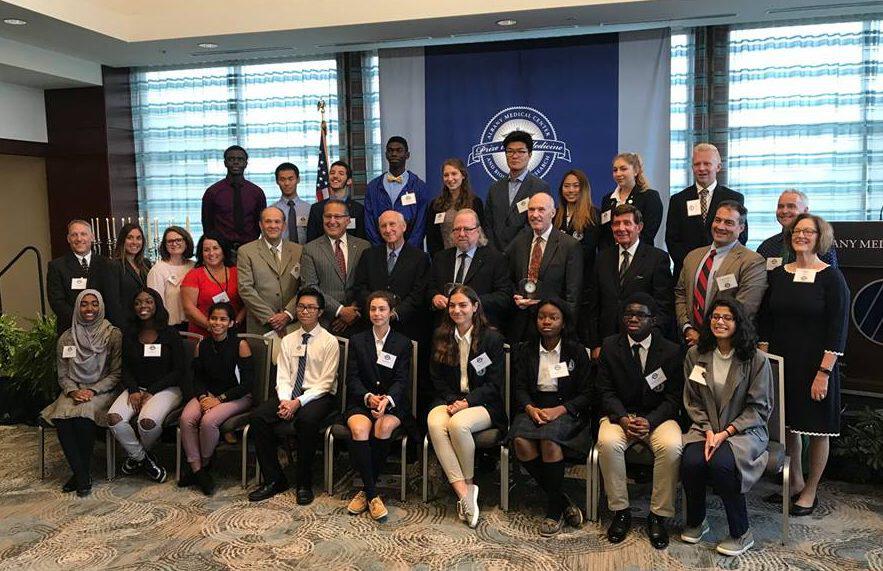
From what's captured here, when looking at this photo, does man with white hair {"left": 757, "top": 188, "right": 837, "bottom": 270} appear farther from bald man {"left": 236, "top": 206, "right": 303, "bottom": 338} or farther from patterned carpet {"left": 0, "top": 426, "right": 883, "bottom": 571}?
bald man {"left": 236, "top": 206, "right": 303, "bottom": 338}

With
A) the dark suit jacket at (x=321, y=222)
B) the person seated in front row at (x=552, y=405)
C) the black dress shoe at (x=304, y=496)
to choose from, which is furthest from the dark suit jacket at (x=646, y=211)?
the black dress shoe at (x=304, y=496)

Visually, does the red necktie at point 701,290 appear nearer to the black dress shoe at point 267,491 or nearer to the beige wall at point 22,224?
the black dress shoe at point 267,491

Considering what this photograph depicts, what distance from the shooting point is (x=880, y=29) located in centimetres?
579

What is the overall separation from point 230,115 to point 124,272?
2.95 m

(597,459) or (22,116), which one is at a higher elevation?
(22,116)

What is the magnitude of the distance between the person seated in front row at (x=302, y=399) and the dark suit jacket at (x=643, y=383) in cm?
154

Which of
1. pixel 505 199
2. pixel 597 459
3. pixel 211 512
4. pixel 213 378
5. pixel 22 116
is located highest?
pixel 22 116

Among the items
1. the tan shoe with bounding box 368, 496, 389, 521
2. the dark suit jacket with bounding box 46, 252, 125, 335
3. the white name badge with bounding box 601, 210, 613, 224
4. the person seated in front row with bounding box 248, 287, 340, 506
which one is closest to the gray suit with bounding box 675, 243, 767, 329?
the white name badge with bounding box 601, 210, 613, 224

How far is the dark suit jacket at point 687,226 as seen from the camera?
4.24 m

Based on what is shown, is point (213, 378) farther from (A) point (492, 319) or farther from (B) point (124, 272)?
(A) point (492, 319)

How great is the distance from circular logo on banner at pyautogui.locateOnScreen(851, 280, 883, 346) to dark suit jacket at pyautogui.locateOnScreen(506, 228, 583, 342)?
160 centimetres

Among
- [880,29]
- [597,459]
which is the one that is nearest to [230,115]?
[597,459]

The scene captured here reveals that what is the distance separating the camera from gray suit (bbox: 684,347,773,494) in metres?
3.27

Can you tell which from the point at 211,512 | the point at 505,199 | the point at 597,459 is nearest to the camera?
the point at 597,459
